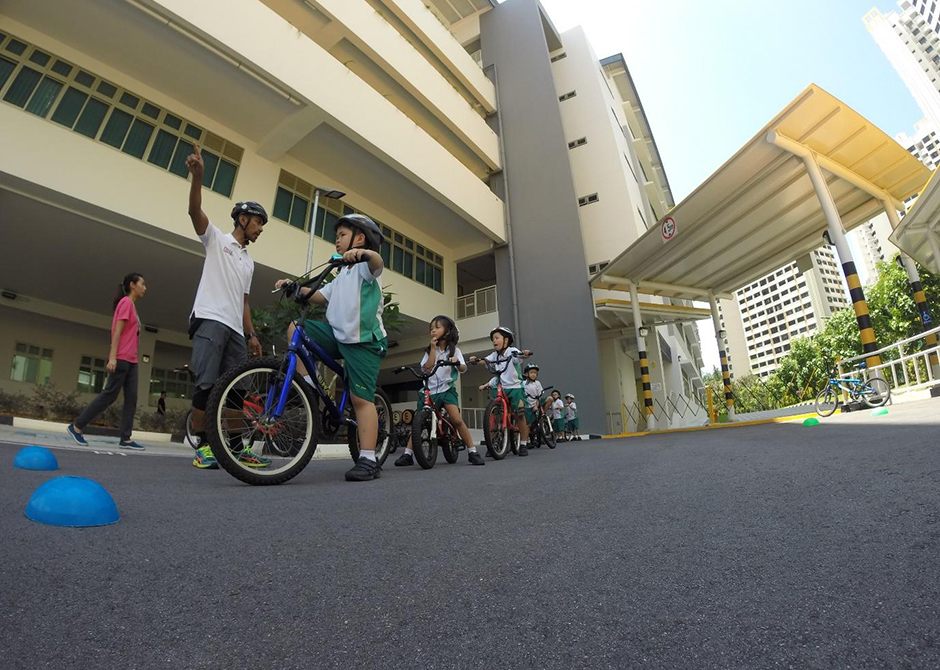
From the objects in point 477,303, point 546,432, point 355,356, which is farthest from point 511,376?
point 477,303

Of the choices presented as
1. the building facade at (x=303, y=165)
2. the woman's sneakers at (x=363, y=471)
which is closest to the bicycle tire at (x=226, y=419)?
the woman's sneakers at (x=363, y=471)

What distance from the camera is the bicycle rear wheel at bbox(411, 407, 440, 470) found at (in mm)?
4043

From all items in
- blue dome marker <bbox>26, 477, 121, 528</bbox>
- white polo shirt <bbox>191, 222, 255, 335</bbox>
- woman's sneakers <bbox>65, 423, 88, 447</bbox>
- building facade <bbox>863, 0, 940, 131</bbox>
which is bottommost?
blue dome marker <bbox>26, 477, 121, 528</bbox>

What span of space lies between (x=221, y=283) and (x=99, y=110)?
342 inches

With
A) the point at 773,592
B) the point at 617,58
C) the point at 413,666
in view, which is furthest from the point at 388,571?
the point at 617,58

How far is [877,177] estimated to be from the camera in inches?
368

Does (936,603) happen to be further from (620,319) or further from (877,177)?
(620,319)

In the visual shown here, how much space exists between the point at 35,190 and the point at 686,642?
10.8m

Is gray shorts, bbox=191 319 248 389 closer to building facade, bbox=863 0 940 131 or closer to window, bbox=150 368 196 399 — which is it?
window, bbox=150 368 196 399

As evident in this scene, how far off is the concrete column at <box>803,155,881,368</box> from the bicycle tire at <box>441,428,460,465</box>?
24.4ft

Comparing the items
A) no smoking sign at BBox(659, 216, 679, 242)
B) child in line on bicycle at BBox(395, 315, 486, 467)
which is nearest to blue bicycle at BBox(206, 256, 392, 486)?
child in line on bicycle at BBox(395, 315, 486, 467)

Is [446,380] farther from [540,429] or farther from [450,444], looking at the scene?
[540,429]

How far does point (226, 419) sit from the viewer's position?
8.40ft

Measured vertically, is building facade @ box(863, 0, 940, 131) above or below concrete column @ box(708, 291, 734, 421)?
above
